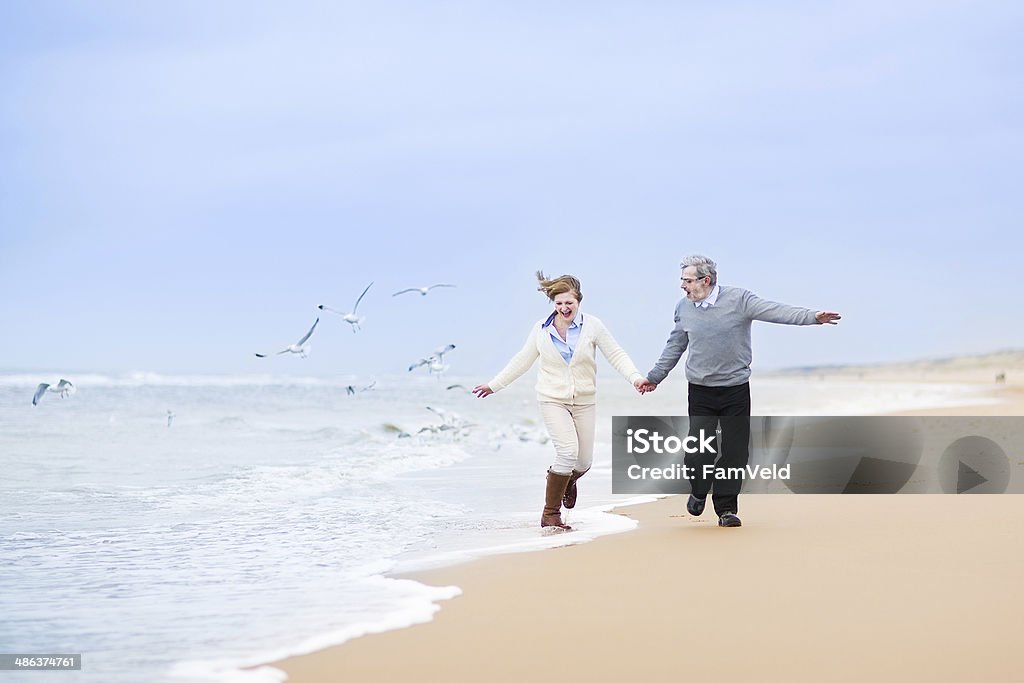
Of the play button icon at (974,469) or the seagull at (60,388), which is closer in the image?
the play button icon at (974,469)

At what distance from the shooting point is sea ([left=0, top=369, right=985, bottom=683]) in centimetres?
386

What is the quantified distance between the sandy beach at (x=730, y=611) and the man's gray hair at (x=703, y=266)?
1404 millimetres

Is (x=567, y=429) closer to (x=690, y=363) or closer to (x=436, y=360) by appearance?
(x=690, y=363)

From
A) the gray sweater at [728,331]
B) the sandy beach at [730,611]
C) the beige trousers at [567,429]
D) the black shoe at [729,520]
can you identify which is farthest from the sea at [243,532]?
the gray sweater at [728,331]

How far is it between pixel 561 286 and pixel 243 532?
229 centimetres

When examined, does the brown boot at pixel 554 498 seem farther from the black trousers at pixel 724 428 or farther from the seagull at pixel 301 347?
the seagull at pixel 301 347

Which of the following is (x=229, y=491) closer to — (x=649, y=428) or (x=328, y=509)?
(x=328, y=509)

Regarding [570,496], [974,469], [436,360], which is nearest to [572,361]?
[570,496]

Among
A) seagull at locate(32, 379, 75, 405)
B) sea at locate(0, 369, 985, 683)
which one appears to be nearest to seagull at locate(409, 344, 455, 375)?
sea at locate(0, 369, 985, 683)

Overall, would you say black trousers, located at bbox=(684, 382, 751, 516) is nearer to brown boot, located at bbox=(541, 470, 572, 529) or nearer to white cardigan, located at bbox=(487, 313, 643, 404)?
white cardigan, located at bbox=(487, 313, 643, 404)

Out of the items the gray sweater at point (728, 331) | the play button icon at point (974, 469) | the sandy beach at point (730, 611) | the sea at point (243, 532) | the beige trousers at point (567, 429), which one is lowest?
the sea at point (243, 532)

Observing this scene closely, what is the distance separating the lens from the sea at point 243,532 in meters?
3.86

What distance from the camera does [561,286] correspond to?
6.08 m

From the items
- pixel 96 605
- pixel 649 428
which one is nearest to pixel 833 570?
pixel 649 428
